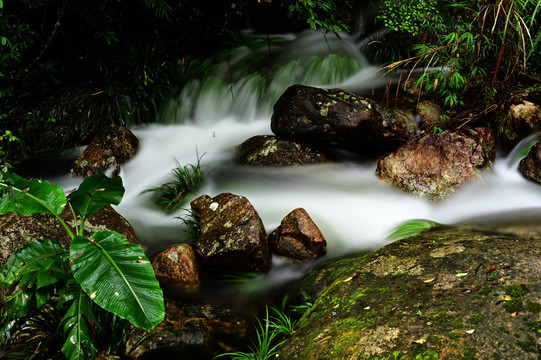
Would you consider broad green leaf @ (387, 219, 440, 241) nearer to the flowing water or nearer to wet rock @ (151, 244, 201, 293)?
the flowing water

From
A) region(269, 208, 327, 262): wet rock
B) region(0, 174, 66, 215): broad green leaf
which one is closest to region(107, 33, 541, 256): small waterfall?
region(269, 208, 327, 262): wet rock

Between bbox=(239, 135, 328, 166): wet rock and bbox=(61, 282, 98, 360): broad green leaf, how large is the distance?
296cm

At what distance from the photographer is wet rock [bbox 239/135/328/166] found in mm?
4809

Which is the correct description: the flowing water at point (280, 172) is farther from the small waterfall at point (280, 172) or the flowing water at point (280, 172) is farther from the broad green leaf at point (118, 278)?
the broad green leaf at point (118, 278)

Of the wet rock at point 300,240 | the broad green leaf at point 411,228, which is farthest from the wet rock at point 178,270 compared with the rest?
the broad green leaf at point 411,228

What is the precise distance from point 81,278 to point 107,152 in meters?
3.74

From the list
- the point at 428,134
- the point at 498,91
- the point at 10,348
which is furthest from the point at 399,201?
the point at 10,348

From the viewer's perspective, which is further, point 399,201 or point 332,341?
point 399,201

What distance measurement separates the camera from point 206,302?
10.00 ft

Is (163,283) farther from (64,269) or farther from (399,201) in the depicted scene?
(399,201)

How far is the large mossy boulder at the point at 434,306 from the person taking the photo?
1.69 meters

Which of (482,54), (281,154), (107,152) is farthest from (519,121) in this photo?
(107,152)

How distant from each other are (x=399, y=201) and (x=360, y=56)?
3485mm

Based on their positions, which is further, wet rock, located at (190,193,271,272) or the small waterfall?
the small waterfall
